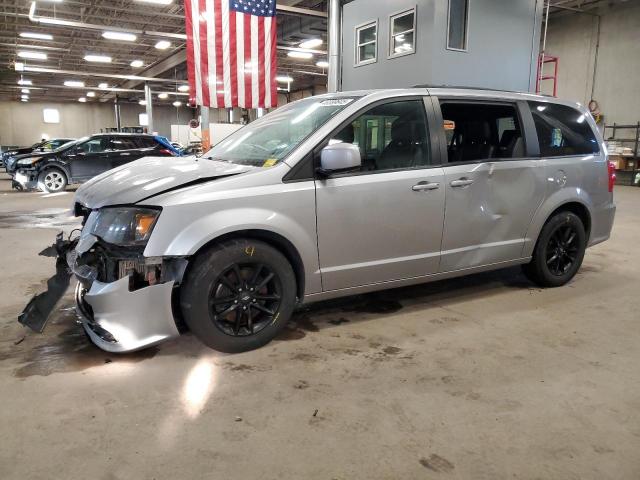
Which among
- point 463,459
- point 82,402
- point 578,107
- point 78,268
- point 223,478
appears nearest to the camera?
point 223,478

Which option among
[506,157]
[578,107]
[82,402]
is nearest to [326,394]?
[82,402]

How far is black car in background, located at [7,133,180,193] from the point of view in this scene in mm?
11727

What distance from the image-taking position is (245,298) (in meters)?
2.79

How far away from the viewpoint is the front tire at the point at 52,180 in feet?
38.4

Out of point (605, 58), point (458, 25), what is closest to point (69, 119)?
point (605, 58)

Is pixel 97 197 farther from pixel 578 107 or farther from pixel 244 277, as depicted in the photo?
pixel 578 107

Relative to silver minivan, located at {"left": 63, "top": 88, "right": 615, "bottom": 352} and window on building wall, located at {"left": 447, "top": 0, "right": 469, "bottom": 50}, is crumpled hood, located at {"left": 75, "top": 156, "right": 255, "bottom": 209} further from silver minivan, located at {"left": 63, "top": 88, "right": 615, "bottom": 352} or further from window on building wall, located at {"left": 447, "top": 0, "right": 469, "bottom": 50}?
window on building wall, located at {"left": 447, "top": 0, "right": 469, "bottom": 50}

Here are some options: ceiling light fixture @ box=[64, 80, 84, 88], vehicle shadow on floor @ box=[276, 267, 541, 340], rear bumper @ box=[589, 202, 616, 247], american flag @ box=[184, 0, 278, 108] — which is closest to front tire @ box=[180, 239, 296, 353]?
vehicle shadow on floor @ box=[276, 267, 541, 340]

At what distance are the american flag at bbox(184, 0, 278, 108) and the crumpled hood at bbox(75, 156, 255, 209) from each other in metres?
6.18

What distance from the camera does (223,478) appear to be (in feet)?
5.90

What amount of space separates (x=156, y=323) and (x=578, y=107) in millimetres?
3816

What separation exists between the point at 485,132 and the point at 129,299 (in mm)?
2906

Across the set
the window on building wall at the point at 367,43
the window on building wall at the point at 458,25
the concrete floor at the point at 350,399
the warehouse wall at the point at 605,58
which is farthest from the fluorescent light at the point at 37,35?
the warehouse wall at the point at 605,58

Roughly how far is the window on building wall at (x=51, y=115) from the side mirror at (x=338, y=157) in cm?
4156
